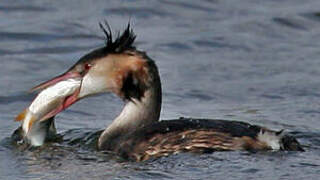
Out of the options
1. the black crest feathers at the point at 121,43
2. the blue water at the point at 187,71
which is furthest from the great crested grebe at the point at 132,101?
the blue water at the point at 187,71

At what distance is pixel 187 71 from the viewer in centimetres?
1401

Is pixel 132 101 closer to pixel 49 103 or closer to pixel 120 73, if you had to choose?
pixel 120 73

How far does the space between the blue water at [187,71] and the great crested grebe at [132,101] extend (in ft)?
0.53

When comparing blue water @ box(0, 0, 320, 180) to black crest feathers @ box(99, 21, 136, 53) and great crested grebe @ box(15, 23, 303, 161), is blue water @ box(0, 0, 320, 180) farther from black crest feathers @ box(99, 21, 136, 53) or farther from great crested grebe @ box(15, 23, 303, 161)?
black crest feathers @ box(99, 21, 136, 53)

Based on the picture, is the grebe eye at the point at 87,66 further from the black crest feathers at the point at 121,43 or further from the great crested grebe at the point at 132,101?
the black crest feathers at the point at 121,43

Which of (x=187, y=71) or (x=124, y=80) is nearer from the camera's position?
(x=124, y=80)

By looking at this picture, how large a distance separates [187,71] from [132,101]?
3916 millimetres

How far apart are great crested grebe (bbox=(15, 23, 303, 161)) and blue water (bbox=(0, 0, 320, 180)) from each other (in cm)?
16

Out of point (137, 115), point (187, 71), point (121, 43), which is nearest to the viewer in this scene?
point (121, 43)

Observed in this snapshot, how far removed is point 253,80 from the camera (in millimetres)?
13594

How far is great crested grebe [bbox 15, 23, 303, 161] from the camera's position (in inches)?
374

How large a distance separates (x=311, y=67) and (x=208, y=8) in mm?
3485

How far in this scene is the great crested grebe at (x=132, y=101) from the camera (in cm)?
950

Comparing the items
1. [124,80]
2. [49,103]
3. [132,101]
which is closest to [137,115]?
[132,101]
